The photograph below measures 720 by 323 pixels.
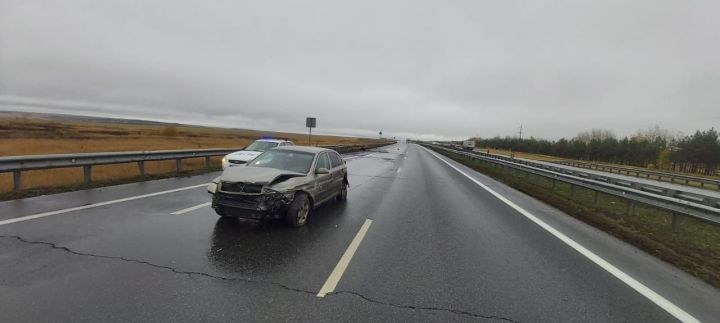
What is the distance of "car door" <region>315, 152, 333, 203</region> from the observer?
7.79 metres

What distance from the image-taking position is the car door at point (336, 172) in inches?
353

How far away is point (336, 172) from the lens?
30.2 ft

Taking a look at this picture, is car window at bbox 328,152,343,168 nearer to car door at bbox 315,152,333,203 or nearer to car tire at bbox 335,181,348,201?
car door at bbox 315,152,333,203

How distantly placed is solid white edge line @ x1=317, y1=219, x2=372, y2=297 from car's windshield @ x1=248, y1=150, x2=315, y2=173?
1.94 metres

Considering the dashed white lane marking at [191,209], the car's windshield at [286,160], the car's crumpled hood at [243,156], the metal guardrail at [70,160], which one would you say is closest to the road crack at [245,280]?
the dashed white lane marking at [191,209]

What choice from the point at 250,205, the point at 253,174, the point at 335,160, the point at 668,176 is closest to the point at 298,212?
the point at 250,205

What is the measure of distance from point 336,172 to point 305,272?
4817mm

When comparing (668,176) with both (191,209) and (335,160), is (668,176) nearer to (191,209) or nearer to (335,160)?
(335,160)

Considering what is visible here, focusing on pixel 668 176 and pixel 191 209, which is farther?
pixel 668 176

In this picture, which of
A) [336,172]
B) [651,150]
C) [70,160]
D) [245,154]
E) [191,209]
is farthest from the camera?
[651,150]

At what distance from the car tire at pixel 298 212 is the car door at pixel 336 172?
5.71ft

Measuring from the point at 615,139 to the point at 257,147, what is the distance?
121 m

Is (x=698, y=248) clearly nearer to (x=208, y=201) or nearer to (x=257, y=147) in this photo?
(x=208, y=201)

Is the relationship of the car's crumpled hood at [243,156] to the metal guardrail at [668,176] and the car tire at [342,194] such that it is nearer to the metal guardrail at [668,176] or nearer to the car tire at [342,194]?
the car tire at [342,194]
